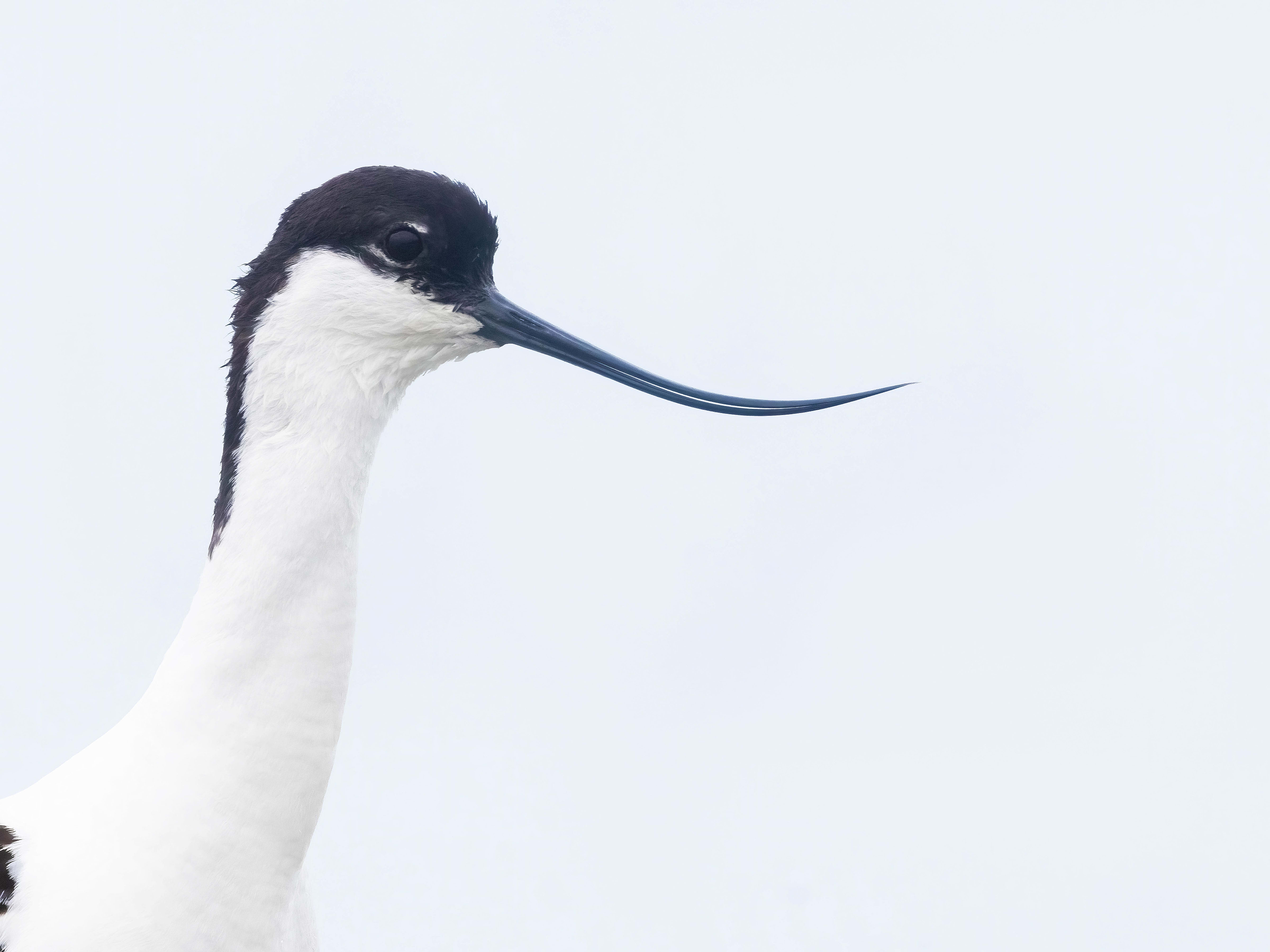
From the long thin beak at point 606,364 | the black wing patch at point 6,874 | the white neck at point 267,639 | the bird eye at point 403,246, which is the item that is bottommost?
the black wing patch at point 6,874

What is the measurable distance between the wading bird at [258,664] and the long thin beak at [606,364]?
0.94 feet

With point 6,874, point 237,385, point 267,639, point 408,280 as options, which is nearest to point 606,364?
point 408,280

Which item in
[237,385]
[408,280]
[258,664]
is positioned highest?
[408,280]

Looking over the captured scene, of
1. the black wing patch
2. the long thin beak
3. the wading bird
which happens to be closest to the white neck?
the wading bird

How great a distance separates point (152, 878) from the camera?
332cm

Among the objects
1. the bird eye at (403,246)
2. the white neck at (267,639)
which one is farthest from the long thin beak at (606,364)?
the white neck at (267,639)

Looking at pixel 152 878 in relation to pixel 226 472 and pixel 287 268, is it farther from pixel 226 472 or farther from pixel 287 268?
pixel 287 268

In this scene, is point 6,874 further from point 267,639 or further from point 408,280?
point 408,280

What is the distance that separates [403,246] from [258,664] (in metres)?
1.05

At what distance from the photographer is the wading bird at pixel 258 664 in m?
3.30

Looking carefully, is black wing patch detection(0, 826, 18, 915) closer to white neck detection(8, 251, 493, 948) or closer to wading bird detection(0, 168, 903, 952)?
wading bird detection(0, 168, 903, 952)

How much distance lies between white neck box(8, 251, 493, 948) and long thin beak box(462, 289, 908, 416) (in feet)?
1.18

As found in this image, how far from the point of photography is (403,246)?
11.4 feet

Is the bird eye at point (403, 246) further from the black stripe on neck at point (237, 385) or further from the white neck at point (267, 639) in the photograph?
the black stripe on neck at point (237, 385)
